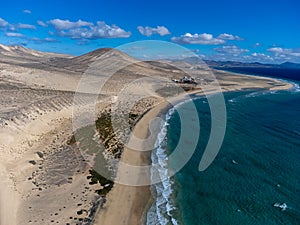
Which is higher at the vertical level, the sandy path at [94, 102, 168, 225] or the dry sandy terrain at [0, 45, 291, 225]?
the dry sandy terrain at [0, 45, 291, 225]

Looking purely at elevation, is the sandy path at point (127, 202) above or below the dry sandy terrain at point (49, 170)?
below

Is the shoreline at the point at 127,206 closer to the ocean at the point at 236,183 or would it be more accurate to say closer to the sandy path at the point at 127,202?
the sandy path at the point at 127,202

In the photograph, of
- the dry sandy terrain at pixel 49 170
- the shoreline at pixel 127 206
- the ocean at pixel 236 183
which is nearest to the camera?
the shoreline at pixel 127 206

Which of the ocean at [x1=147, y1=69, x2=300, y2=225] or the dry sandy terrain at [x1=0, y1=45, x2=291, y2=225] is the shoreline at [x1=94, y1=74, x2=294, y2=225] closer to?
the dry sandy terrain at [x1=0, y1=45, x2=291, y2=225]

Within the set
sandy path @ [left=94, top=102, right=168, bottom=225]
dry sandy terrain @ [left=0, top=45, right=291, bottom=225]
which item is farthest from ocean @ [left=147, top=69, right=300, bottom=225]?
dry sandy terrain @ [left=0, top=45, right=291, bottom=225]

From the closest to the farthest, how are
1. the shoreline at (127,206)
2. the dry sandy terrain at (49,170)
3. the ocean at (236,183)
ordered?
the shoreline at (127,206) < the dry sandy terrain at (49,170) < the ocean at (236,183)

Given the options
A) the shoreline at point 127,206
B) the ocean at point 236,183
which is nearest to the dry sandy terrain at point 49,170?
the shoreline at point 127,206

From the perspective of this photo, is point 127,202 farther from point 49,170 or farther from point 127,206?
point 49,170

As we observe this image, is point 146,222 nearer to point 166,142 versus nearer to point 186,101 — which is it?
point 166,142
